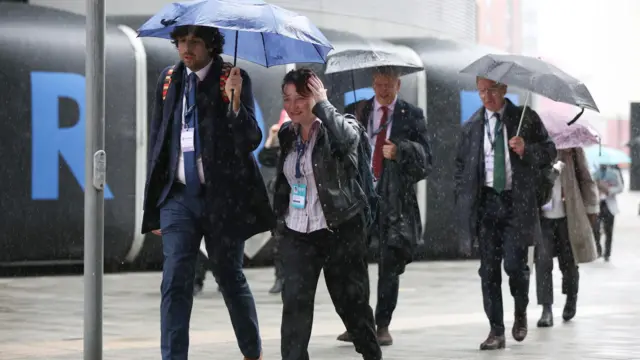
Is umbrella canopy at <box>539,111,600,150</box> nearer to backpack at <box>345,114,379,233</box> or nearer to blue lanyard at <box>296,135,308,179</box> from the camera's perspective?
backpack at <box>345,114,379,233</box>

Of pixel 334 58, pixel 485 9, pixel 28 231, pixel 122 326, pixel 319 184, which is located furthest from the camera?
pixel 485 9

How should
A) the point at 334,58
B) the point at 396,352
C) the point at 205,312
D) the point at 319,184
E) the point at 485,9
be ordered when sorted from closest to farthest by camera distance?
the point at 319,184, the point at 396,352, the point at 334,58, the point at 205,312, the point at 485,9

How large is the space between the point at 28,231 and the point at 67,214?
441 millimetres

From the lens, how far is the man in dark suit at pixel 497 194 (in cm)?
959

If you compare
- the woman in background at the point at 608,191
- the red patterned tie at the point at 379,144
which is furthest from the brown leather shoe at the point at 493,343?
the woman in background at the point at 608,191

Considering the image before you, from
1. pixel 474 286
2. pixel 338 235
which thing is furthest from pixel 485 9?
pixel 338 235

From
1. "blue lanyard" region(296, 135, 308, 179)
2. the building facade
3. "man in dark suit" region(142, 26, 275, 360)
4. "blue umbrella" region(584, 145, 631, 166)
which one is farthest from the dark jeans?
"blue umbrella" region(584, 145, 631, 166)

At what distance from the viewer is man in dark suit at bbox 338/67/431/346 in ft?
31.7

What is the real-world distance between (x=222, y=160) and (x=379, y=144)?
9.25 ft

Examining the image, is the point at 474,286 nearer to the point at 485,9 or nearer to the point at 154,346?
the point at 154,346

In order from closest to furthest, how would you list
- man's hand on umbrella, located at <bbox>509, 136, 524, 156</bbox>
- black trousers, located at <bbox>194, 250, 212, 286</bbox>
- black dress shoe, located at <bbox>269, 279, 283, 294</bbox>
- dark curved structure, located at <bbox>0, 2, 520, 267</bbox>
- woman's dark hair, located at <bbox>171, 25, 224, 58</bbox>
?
woman's dark hair, located at <bbox>171, 25, 224, 58</bbox>, man's hand on umbrella, located at <bbox>509, 136, 524, 156</bbox>, black trousers, located at <bbox>194, 250, 212, 286</bbox>, black dress shoe, located at <bbox>269, 279, 283, 294</bbox>, dark curved structure, located at <bbox>0, 2, 520, 267</bbox>

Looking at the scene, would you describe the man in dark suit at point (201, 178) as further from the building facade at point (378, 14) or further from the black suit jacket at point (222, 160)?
the building facade at point (378, 14)

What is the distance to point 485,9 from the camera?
106 m

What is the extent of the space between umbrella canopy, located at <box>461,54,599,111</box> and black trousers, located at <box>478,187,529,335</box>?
77cm
